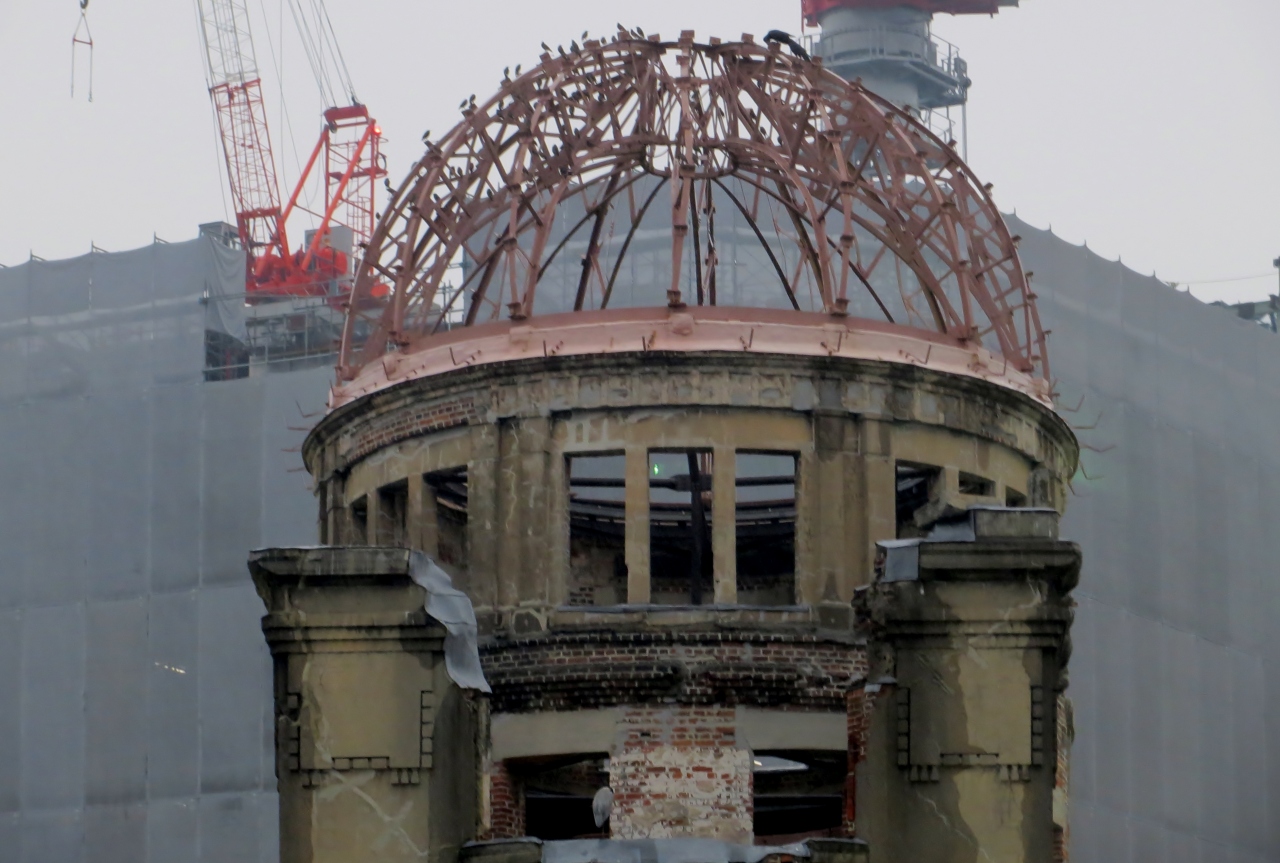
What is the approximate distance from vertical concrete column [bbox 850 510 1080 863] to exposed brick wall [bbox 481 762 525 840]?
20.2 ft

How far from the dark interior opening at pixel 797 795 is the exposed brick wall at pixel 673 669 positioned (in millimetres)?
1102

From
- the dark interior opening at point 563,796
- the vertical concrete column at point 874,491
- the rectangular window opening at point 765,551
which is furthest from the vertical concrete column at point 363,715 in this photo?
the rectangular window opening at point 765,551

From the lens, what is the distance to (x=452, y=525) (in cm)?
3806

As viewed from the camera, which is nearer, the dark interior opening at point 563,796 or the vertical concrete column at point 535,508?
the vertical concrete column at point 535,508

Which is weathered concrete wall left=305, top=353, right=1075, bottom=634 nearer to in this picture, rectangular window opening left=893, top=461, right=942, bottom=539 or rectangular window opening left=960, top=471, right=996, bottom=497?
rectangular window opening left=960, top=471, right=996, bottom=497

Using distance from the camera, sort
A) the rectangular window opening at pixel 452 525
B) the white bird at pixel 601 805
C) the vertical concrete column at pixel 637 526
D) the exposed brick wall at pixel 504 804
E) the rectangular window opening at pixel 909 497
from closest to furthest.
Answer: the exposed brick wall at pixel 504 804 < the vertical concrete column at pixel 637 526 < the white bird at pixel 601 805 < the rectangular window opening at pixel 452 525 < the rectangular window opening at pixel 909 497

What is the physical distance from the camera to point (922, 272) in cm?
3606

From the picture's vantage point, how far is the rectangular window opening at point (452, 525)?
37250mm

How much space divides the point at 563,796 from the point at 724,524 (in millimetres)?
8211

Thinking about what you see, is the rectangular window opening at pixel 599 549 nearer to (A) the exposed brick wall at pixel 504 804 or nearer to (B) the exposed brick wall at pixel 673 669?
(A) the exposed brick wall at pixel 504 804

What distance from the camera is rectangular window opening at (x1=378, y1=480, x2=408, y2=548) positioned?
119ft

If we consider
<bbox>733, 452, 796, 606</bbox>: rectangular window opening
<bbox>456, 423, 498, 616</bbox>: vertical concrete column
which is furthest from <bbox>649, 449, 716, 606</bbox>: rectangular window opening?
<bbox>456, 423, 498, 616</bbox>: vertical concrete column

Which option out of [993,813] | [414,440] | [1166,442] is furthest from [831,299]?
[1166,442]

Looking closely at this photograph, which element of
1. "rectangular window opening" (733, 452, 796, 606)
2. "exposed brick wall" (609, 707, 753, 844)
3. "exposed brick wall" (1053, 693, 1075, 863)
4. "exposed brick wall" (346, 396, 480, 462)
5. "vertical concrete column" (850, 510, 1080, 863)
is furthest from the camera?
"rectangular window opening" (733, 452, 796, 606)
